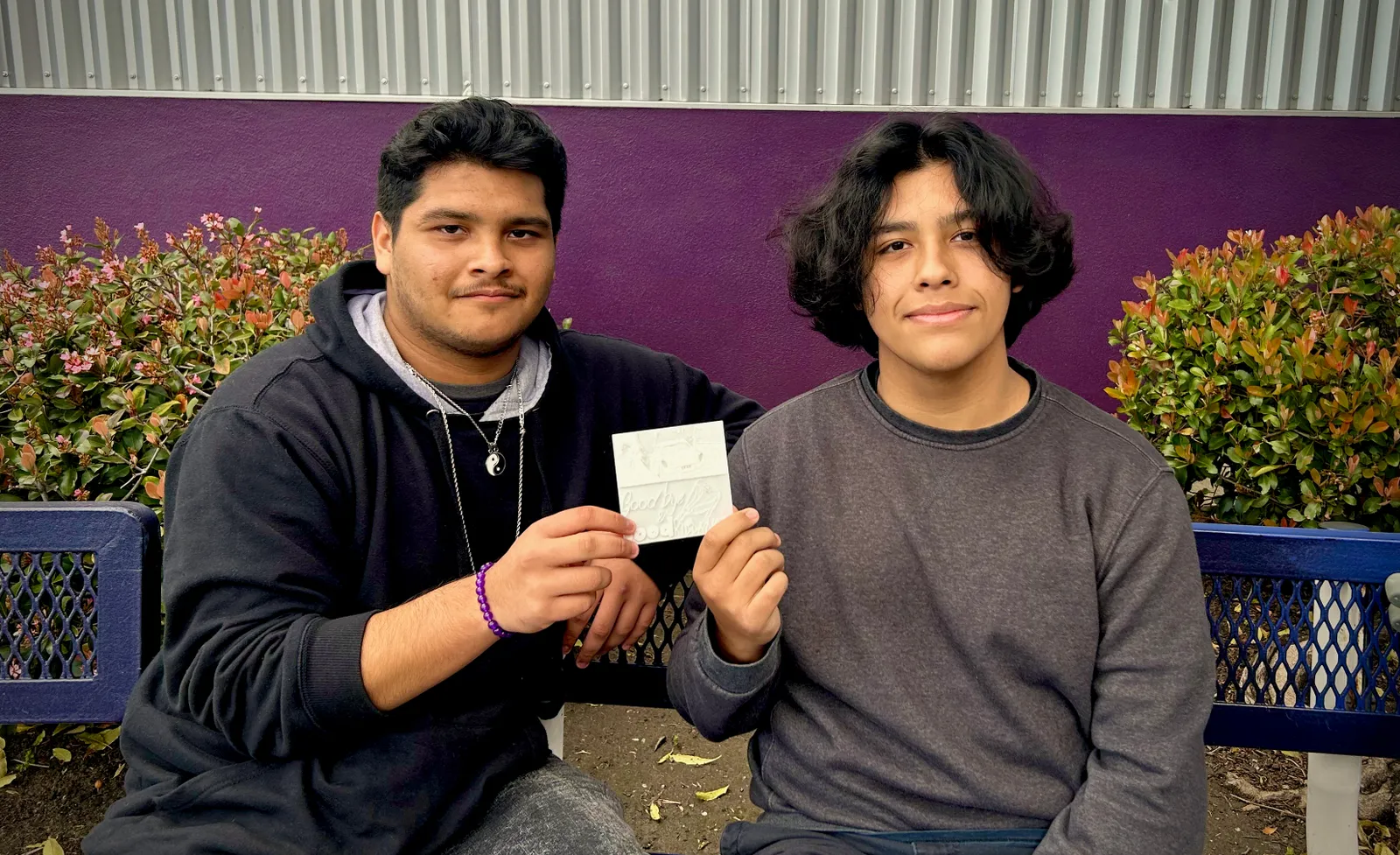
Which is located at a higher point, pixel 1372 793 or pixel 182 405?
pixel 182 405

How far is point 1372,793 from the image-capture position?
313cm

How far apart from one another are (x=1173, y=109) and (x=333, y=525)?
451 cm

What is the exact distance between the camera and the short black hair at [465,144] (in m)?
2.07

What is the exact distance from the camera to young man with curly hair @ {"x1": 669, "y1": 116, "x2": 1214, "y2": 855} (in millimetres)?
1725

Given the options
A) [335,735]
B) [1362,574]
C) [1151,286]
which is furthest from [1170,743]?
[1151,286]

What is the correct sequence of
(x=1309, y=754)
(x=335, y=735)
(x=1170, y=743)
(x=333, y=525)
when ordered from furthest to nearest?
1. (x=1309, y=754)
2. (x=333, y=525)
3. (x=335, y=735)
4. (x=1170, y=743)

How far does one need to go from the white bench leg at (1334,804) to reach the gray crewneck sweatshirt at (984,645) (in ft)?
2.32

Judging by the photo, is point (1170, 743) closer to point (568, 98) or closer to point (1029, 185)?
point (1029, 185)

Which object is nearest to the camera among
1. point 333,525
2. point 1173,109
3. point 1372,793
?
point 333,525

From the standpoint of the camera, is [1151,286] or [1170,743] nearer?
[1170,743]

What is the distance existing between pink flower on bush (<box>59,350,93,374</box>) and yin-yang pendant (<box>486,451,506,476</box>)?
4.15 ft

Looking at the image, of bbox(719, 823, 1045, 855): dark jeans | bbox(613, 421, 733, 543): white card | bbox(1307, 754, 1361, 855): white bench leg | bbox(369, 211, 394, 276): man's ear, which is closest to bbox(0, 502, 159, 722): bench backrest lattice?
bbox(369, 211, 394, 276): man's ear

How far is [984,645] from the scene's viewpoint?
5.95 ft

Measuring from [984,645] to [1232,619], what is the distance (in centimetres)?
63
